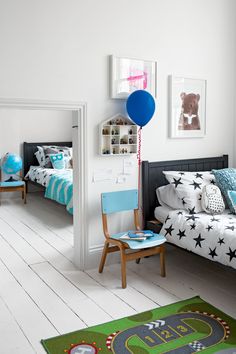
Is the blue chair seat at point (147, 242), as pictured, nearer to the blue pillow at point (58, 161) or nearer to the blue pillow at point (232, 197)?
the blue pillow at point (232, 197)

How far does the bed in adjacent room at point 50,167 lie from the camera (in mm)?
6055

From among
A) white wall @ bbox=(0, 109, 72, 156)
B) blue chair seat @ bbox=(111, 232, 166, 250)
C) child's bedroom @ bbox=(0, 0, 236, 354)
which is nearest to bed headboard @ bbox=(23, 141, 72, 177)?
white wall @ bbox=(0, 109, 72, 156)

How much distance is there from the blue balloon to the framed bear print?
1.93 feet

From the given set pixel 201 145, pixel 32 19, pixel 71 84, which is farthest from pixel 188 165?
pixel 32 19

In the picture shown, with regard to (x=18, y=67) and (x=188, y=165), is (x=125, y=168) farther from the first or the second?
(x=18, y=67)

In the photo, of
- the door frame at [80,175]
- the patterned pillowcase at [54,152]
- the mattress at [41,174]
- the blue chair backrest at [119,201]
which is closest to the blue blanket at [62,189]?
the mattress at [41,174]

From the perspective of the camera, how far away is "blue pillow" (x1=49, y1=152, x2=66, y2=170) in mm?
7082

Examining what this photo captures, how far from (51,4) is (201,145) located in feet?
7.38

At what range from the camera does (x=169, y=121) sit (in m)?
4.21

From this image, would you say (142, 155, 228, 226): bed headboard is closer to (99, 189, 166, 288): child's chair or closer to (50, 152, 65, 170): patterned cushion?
(99, 189, 166, 288): child's chair

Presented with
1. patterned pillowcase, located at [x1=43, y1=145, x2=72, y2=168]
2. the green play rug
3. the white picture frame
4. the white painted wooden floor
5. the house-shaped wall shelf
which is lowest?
the green play rug

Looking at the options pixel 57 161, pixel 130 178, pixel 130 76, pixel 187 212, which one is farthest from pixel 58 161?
pixel 187 212

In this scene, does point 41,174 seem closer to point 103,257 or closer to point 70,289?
point 103,257

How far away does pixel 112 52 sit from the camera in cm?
377
